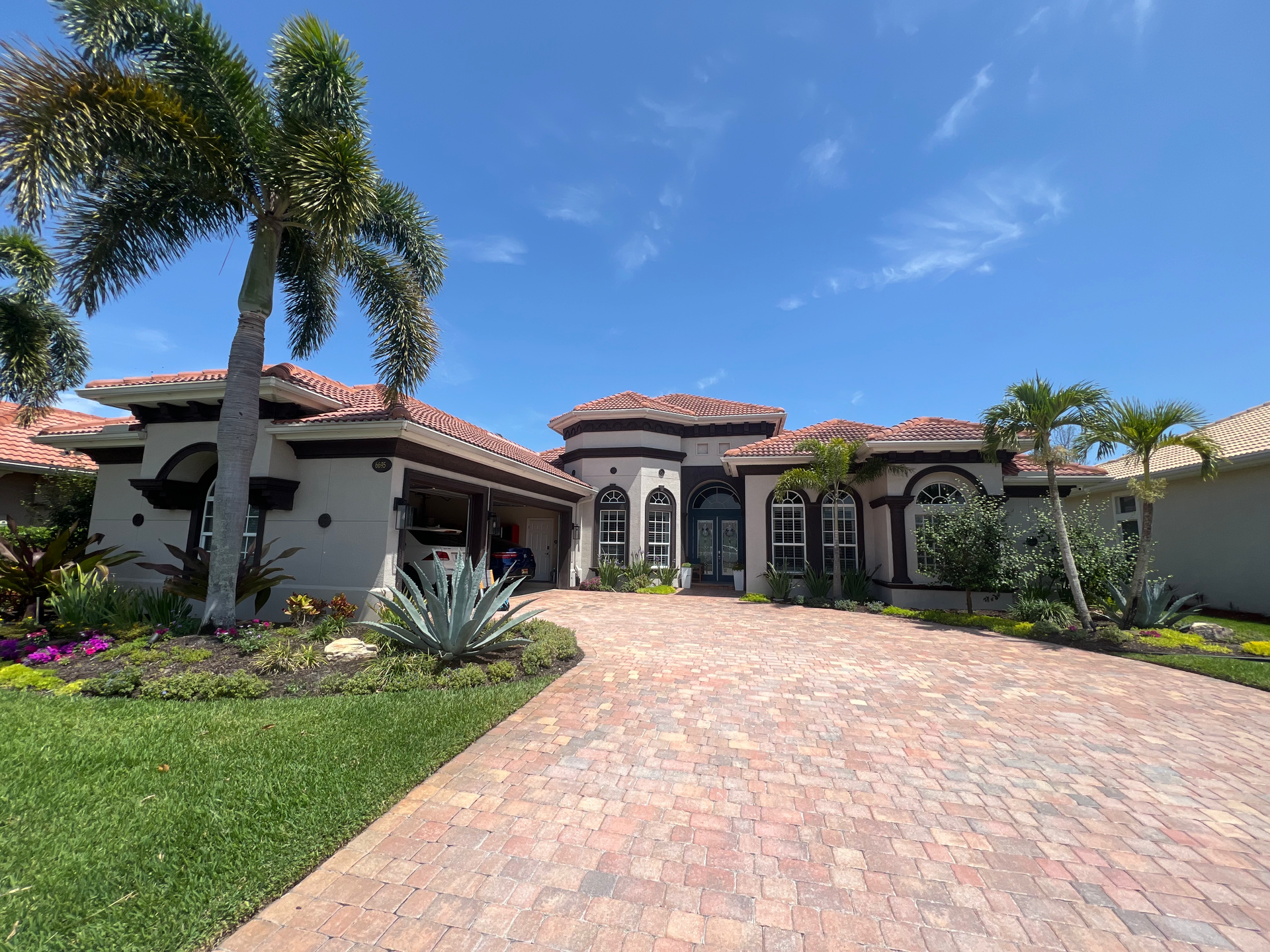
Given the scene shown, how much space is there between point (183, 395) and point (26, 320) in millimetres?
6696

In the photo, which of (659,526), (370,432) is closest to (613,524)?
(659,526)

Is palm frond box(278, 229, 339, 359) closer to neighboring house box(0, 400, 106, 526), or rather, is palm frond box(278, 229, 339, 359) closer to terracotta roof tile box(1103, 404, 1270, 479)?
neighboring house box(0, 400, 106, 526)

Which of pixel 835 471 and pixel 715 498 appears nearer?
pixel 835 471

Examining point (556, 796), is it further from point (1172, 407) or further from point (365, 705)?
point (1172, 407)

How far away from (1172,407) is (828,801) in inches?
415

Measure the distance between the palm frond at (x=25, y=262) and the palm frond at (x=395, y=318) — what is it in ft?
30.7

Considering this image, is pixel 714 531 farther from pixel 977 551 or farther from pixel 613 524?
pixel 977 551

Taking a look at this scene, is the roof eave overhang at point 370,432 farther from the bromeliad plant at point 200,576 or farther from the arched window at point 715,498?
the arched window at point 715,498

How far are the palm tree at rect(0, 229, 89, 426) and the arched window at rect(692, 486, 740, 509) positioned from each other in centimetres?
1807

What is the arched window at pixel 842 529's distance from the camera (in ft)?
49.0

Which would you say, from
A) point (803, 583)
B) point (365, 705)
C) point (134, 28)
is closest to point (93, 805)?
point (365, 705)

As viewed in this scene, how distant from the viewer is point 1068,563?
31.9 feet

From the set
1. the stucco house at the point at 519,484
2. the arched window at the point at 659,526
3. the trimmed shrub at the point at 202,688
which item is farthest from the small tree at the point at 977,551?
the trimmed shrub at the point at 202,688

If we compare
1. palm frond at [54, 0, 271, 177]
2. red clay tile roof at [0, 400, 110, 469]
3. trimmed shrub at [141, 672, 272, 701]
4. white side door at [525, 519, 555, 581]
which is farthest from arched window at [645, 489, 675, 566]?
red clay tile roof at [0, 400, 110, 469]
